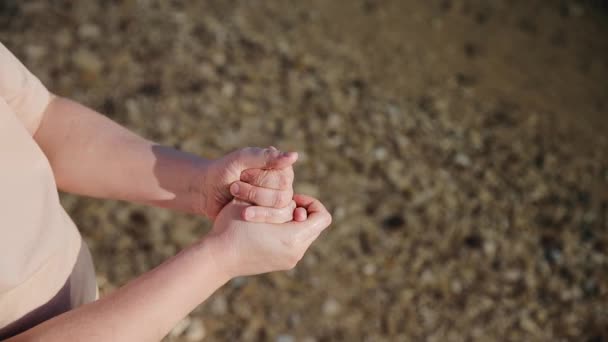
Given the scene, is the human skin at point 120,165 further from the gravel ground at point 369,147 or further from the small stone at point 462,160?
the small stone at point 462,160

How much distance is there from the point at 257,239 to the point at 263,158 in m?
0.19

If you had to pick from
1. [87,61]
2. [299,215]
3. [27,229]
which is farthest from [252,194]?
[87,61]

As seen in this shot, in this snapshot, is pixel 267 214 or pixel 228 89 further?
pixel 228 89

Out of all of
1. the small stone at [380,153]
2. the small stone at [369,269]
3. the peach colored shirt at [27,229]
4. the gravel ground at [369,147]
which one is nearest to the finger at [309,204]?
the peach colored shirt at [27,229]

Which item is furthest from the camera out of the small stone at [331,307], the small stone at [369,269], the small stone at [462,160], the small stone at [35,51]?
the small stone at [462,160]

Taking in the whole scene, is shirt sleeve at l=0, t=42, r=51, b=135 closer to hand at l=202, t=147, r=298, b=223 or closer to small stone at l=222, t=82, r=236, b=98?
hand at l=202, t=147, r=298, b=223

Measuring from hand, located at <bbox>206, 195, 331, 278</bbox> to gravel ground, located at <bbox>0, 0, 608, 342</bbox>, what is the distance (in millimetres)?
1593

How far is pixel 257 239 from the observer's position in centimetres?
137

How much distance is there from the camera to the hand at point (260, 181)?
4.50 ft

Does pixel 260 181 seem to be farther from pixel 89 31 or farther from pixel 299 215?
pixel 89 31

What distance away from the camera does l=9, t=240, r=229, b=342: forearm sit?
117cm

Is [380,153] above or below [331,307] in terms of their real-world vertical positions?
above

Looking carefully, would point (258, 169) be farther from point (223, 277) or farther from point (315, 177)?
point (315, 177)

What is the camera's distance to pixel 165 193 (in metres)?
1.59
